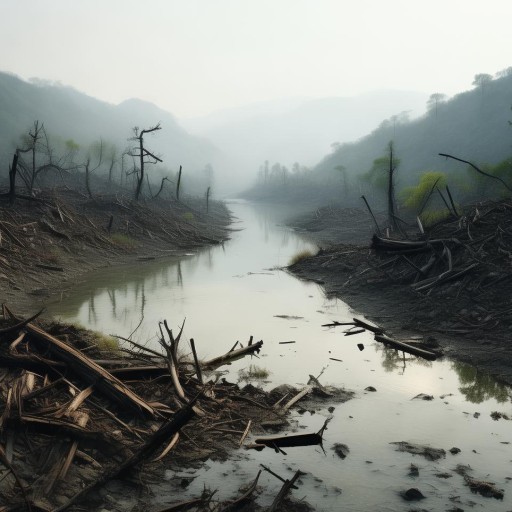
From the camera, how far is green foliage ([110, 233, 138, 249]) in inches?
1087

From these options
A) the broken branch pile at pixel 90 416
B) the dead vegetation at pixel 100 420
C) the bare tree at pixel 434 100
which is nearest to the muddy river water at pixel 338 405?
the dead vegetation at pixel 100 420

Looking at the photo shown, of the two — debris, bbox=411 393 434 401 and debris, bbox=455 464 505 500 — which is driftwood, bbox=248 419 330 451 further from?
debris, bbox=411 393 434 401

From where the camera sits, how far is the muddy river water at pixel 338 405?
519 centimetres

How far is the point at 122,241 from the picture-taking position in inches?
1112

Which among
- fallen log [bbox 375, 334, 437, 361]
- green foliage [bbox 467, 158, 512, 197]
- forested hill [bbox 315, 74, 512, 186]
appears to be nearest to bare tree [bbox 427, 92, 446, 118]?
forested hill [bbox 315, 74, 512, 186]

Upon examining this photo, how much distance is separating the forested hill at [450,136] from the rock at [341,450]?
84064 mm

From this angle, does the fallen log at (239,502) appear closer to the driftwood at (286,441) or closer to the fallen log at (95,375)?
the driftwood at (286,441)

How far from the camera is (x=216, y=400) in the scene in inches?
267

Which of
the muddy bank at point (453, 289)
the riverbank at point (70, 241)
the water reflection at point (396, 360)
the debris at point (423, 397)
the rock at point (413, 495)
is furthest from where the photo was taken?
the riverbank at point (70, 241)

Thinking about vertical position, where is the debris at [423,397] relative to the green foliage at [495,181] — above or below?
below

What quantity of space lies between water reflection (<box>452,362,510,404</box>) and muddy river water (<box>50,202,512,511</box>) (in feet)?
0.10

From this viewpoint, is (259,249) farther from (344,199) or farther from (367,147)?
(367,147)

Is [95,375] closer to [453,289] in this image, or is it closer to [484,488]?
[484,488]

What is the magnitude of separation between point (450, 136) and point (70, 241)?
331 ft
